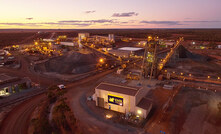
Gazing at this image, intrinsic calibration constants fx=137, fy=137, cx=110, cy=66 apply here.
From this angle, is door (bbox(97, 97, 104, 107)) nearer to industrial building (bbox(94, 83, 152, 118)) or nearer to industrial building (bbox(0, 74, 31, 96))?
industrial building (bbox(94, 83, 152, 118))

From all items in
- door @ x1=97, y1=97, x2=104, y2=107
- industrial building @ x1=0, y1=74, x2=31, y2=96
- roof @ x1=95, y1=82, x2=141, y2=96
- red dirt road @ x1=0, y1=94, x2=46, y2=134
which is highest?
roof @ x1=95, y1=82, x2=141, y2=96

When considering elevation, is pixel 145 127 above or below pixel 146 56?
below

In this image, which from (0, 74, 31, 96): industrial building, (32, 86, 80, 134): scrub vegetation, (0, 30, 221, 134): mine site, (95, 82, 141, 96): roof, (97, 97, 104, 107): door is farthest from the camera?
(0, 74, 31, 96): industrial building

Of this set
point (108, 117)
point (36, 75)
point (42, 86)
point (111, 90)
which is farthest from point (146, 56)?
point (36, 75)

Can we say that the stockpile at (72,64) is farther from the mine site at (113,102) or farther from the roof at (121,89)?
the roof at (121,89)

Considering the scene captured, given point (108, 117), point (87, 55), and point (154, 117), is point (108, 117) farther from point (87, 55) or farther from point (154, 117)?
point (87, 55)

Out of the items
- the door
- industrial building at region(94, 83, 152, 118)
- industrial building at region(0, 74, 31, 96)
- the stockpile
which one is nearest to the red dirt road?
industrial building at region(0, 74, 31, 96)

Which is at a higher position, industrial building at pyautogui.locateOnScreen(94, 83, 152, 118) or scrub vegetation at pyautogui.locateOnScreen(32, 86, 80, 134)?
industrial building at pyautogui.locateOnScreen(94, 83, 152, 118)
